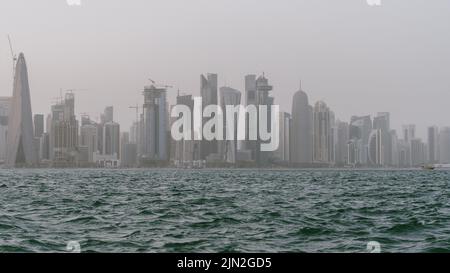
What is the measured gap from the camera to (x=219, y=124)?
784cm

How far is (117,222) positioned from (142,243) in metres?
3.24

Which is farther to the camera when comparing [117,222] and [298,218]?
[298,218]

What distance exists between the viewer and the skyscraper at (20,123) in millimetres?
8341

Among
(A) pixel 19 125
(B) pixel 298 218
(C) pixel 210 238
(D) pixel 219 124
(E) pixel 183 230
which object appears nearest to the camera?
(D) pixel 219 124

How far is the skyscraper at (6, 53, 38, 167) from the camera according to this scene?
834 cm

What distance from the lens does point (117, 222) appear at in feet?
36.8

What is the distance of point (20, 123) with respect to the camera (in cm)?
1098
